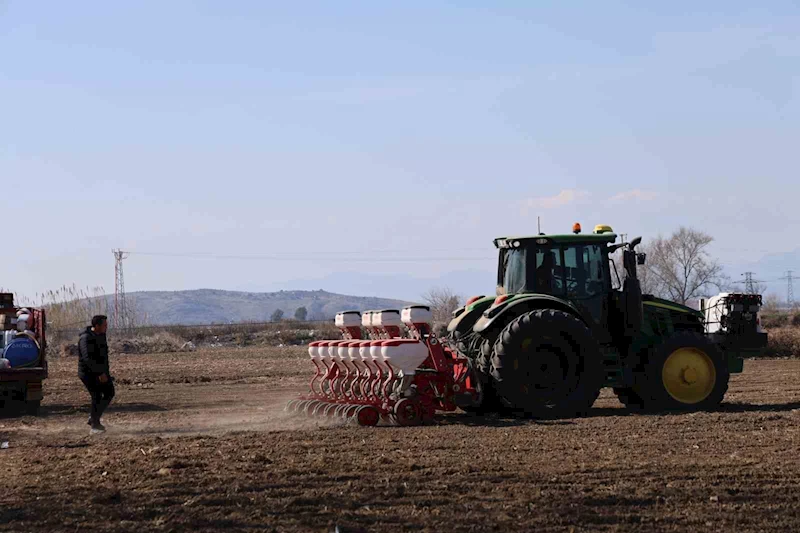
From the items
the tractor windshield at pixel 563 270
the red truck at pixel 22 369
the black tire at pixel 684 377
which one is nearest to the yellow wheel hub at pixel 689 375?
the black tire at pixel 684 377

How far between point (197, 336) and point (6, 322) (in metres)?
36.5

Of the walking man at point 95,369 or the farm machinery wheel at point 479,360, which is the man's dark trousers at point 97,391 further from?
the farm machinery wheel at point 479,360

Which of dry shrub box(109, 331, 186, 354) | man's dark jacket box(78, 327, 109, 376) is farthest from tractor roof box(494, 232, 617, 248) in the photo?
dry shrub box(109, 331, 186, 354)

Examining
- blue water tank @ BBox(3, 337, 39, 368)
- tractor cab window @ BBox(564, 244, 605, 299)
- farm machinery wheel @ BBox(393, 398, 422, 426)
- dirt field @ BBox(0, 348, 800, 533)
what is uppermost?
tractor cab window @ BBox(564, 244, 605, 299)

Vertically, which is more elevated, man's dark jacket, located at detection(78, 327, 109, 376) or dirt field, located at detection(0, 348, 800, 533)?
man's dark jacket, located at detection(78, 327, 109, 376)

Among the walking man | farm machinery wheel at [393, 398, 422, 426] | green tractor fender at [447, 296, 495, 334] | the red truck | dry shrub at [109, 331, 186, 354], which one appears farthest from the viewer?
dry shrub at [109, 331, 186, 354]

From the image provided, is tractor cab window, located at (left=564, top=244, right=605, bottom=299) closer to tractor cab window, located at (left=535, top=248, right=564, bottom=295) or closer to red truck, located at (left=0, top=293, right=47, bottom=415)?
tractor cab window, located at (left=535, top=248, right=564, bottom=295)

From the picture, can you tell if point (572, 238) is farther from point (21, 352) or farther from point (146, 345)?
point (146, 345)

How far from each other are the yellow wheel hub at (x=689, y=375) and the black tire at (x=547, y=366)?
1.07 meters

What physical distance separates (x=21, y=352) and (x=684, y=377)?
936cm

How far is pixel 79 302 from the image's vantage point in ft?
176

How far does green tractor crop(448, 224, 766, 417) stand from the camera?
13.5 m

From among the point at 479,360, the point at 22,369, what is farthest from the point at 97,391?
the point at 479,360

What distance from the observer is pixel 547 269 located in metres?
14.2
